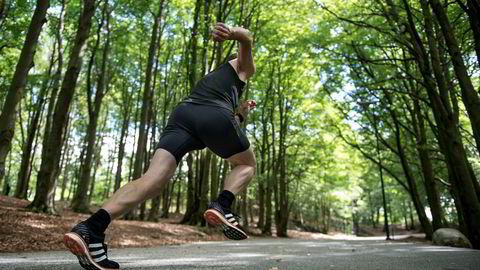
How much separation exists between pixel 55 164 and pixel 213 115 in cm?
968

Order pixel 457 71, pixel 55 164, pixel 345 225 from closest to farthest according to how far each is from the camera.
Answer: pixel 457 71
pixel 55 164
pixel 345 225

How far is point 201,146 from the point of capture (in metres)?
3.05

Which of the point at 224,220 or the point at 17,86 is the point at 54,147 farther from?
the point at 224,220

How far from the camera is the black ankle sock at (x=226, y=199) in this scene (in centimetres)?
300

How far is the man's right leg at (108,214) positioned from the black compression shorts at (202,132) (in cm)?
12

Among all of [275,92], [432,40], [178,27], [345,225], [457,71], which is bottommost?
[345,225]

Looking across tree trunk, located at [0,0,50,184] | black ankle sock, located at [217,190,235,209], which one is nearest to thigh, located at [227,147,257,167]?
black ankle sock, located at [217,190,235,209]

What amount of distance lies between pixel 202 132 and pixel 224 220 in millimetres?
773

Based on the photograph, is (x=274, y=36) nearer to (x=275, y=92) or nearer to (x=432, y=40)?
(x=275, y=92)

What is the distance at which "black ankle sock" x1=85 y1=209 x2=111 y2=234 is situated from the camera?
2.45m

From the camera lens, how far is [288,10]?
17.4 metres

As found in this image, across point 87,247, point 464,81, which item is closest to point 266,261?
point 87,247

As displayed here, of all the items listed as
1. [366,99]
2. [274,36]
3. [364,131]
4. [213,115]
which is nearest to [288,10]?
[274,36]

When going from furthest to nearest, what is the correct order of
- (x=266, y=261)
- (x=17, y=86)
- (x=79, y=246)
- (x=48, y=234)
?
(x=48, y=234) < (x=17, y=86) < (x=266, y=261) < (x=79, y=246)
